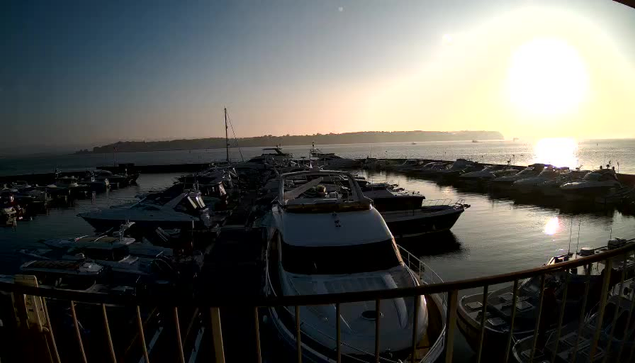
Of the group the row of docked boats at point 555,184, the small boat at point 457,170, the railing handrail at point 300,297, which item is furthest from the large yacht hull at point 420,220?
the small boat at point 457,170

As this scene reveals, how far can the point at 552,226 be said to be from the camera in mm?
26391

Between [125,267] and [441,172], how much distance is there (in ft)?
178

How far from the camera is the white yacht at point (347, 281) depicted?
549 centimetres

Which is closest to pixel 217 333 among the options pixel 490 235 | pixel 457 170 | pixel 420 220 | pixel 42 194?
pixel 420 220

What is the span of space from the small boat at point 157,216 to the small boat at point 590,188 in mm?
37679

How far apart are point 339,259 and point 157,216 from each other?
1730 centimetres

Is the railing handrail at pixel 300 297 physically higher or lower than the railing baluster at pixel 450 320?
higher

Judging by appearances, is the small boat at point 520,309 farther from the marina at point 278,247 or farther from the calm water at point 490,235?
the calm water at point 490,235

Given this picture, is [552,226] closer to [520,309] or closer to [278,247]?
[520,309]

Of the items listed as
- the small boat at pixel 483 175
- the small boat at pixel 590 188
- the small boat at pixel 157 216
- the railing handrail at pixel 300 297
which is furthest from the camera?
the small boat at pixel 483 175

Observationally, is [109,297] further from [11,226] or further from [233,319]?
[11,226]

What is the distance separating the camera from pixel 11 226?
30.0 m

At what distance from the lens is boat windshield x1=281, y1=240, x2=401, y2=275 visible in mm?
7188

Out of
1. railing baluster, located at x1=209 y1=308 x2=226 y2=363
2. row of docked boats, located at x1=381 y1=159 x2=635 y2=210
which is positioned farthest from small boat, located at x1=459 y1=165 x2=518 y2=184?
railing baluster, located at x1=209 y1=308 x2=226 y2=363
